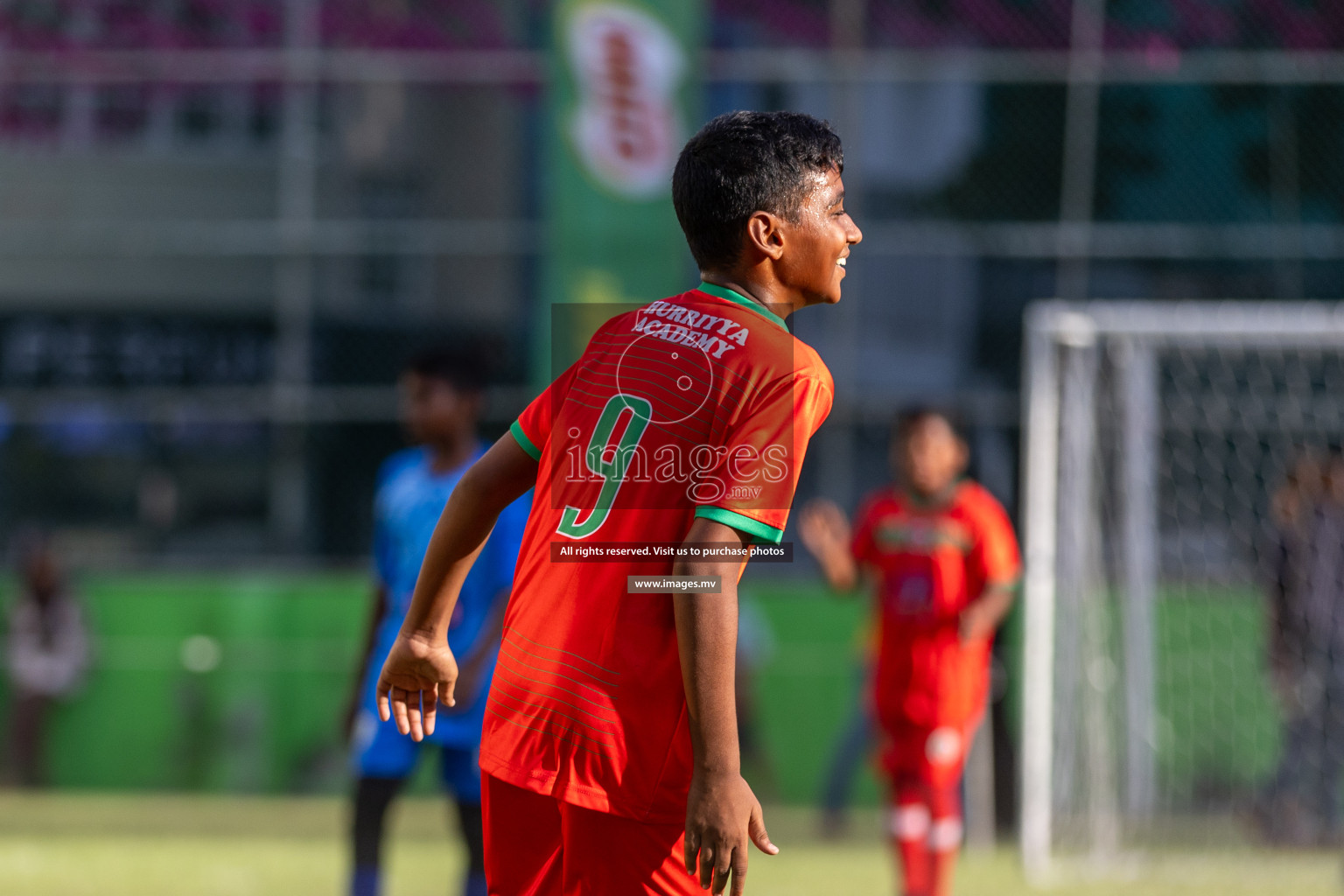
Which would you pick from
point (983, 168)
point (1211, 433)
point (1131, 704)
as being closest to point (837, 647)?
point (1131, 704)

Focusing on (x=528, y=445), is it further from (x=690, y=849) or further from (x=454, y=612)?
(x=454, y=612)

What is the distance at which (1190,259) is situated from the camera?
1002 cm

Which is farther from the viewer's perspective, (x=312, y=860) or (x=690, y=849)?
(x=312, y=860)

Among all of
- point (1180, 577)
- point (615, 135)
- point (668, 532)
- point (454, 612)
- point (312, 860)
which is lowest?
point (312, 860)

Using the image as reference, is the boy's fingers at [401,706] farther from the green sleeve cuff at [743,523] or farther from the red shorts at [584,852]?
the green sleeve cuff at [743,523]

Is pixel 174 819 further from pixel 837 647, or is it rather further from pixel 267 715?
pixel 837 647

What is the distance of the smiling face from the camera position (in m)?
2.24

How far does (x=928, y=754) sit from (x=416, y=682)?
3423 mm

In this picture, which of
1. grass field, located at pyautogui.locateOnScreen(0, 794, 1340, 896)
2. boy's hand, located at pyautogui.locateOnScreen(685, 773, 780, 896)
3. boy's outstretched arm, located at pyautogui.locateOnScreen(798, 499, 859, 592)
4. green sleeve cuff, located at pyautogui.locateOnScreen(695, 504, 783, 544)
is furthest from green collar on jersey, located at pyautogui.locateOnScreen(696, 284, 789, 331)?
grass field, located at pyautogui.locateOnScreen(0, 794, 1340, 896)

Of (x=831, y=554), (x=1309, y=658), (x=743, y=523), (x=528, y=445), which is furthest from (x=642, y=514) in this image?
(x=1309, y=658)

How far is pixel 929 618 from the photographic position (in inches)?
222

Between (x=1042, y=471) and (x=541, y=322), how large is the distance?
3927mm

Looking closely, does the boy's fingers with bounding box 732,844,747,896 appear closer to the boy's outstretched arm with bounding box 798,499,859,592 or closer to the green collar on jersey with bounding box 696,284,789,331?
the green collar on jersey with bounding box 696,284,789,331

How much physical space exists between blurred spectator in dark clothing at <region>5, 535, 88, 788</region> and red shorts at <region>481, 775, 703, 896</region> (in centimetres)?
817
